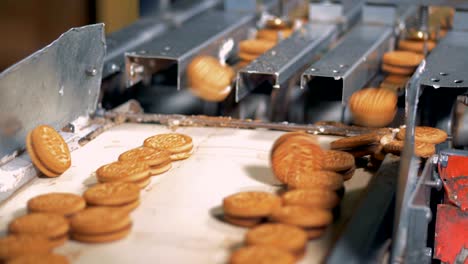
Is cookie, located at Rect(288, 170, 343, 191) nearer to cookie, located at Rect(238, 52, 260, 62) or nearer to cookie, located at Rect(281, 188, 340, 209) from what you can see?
cookie, located at Rect(281, 188, 340, 209)

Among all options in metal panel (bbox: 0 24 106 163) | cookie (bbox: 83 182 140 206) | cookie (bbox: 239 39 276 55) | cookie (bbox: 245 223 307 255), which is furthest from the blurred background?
cookie (bbox: 245 223 307 255)

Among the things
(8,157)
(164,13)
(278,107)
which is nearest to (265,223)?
(8,157)

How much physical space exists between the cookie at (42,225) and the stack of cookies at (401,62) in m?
1.22

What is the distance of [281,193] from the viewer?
166 cm

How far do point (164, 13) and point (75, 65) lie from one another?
1005 mm

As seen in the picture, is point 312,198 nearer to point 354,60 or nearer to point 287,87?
point 354,60

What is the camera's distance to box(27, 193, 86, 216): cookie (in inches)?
58.9

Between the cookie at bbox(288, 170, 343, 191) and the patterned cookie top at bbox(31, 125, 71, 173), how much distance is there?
1.63ft

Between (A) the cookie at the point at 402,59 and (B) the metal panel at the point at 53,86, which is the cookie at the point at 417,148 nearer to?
(A) the cookie at the point at 402,59

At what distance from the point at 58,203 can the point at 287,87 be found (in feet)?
3.41

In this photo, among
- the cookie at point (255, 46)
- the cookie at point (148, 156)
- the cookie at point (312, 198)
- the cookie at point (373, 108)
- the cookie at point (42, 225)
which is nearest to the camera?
the cookie at point (42, 225)

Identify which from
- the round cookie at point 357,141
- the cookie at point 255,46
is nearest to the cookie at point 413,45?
the cookie at point 255,46

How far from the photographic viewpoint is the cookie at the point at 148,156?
1753 mm

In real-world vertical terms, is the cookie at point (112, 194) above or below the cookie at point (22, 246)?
above
